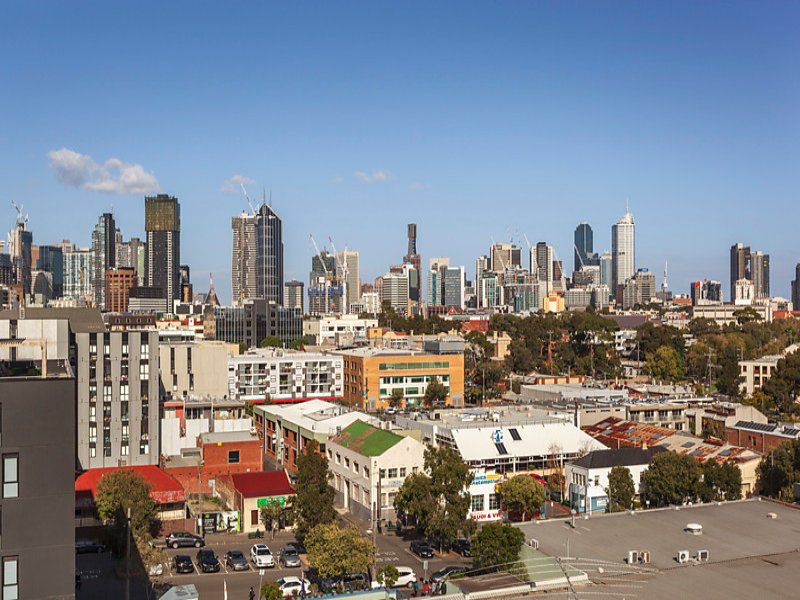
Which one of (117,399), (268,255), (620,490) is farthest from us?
(268,255)

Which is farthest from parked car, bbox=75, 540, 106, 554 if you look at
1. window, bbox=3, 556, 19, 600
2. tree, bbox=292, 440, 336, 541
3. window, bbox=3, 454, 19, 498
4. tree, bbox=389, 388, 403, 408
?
tree, bbox=389, 388, 403, 408

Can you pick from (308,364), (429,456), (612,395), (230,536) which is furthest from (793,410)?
(230,536)

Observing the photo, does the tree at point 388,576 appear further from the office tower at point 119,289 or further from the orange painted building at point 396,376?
the office tower at point 119,289

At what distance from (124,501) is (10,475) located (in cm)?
1155

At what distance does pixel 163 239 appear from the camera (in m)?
197

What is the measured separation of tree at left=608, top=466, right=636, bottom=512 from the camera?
73.1 ft

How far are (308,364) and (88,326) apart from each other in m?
14.2

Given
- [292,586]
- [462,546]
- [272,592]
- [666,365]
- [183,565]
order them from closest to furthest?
1. [272,592]
2. [292,586]
3. [183,565]
4. [462,546]
5. [666,365]

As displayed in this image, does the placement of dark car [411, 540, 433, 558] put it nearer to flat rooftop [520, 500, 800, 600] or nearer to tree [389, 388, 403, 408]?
flat rooftop [520, 500, 800, 600]

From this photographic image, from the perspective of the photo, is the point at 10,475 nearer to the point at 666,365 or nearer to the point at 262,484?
the point at 262,484

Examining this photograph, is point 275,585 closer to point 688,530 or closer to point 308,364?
point 688,530

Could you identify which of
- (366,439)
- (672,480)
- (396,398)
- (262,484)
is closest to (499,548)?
(672,480)

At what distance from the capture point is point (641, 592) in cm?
1495

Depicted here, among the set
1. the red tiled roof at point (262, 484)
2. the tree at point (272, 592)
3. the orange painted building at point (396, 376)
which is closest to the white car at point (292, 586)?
the tree at point (272, 592)
